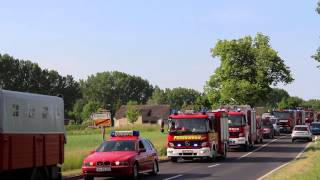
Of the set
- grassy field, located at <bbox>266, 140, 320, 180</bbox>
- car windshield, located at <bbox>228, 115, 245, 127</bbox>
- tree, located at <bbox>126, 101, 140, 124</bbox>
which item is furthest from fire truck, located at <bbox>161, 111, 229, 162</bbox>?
tree, located at <bbox>126, 101, 140, 124</bbox>

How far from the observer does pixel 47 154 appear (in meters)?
18.5

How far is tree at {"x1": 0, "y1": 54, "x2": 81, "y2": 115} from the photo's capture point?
406ft

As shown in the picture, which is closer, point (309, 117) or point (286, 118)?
point (286, 118)

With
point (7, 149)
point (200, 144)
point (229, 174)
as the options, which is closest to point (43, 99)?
point (7, 149)

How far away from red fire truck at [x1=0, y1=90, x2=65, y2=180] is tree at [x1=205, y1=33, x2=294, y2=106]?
5720 centimetres

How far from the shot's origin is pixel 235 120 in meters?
44.4

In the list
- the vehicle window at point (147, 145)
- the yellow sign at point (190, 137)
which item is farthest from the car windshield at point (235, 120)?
the vehicle window at point (147, 145)

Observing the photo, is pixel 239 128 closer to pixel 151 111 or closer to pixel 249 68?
pixel 249 68


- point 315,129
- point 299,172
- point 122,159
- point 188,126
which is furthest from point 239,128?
point 315,129

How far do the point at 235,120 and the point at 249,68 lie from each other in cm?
3329

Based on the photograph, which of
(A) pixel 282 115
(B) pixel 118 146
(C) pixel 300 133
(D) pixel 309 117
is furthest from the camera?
(D) pixel 309 117

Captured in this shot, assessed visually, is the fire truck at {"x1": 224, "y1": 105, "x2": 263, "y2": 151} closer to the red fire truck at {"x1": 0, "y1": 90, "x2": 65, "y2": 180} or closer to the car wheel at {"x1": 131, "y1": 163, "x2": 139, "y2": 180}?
the car wheel at {"x1": 131, "y1": 163, "x2": 139, "y2": 180}

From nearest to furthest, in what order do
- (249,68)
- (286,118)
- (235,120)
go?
(235,120) → (249,68) → (286,118)

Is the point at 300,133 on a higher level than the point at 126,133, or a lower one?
lower
